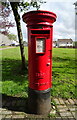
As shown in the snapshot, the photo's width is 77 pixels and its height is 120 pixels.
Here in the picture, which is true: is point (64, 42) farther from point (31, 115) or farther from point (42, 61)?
point (31, 115)

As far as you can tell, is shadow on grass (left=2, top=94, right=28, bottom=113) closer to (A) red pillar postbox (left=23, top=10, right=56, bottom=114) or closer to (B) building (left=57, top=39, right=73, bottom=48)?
(A) red pillar postbox (left=23, top=10, right=56, bottom=114)

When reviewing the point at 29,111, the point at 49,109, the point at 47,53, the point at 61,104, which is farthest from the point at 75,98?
the point at 47,53

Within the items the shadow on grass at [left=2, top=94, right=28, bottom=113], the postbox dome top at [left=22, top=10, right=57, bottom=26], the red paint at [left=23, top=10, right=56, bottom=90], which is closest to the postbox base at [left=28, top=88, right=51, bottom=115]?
the red paint at [left=23, top=10, right=56, bottom=90]

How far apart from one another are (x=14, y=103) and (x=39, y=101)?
2.49 feet

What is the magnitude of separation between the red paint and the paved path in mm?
590

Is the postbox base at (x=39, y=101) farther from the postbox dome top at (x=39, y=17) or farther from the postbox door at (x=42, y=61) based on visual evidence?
the postbox dome top at (x=39, y=17)

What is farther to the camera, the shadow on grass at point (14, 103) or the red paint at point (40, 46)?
the shadow on grass at point (14, 103)

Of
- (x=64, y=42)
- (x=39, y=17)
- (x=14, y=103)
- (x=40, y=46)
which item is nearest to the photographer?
(x=39, y=17)

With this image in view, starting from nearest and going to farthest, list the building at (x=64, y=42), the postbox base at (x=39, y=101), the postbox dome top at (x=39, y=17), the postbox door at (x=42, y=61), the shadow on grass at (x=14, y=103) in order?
the postbox dome top at (x=39, y=17)
the postbox door at (x=42, y=61)
the postbox base at (x=39, y=101)
the shadow on grass at (x=14, y=103)
the building at (x=64, y=42)

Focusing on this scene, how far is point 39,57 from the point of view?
2.15m

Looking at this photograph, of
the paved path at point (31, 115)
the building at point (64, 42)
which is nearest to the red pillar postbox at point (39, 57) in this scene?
the paved path at point (31, 115)

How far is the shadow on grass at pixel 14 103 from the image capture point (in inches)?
97.4

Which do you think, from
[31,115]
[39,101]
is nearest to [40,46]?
[39,101]

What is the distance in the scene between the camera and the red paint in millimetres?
2031
